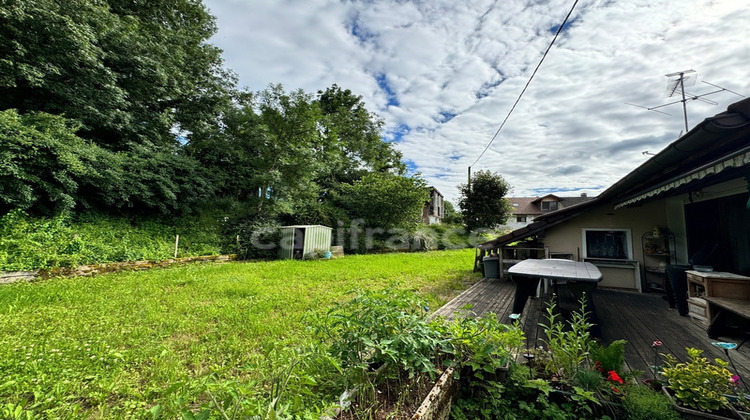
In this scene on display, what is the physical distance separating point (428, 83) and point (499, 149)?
4528 millimetres

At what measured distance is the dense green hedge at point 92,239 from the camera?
6086 millimetres

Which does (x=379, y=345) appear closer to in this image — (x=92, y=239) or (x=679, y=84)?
(x=92, y=239)

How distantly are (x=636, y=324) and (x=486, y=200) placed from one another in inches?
635

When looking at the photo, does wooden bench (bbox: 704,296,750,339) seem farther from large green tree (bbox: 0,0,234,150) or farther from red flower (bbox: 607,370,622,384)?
large green tree (bbox: 0,0,234,150)

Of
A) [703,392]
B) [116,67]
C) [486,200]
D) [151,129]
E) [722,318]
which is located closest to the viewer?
[703,392]

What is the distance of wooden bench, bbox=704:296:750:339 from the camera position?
2.85 meters

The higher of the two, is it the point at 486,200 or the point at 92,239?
the point at 486,200

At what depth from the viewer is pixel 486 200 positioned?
1869 centimetres

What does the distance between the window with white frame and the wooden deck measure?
2.51 ft

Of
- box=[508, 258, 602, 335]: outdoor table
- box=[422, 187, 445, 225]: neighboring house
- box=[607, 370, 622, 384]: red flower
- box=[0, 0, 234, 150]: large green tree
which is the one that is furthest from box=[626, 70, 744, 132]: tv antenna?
box=[422, 187, 445, 225]: neighboring house

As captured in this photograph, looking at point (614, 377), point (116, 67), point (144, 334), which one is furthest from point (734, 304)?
point (116, 67)

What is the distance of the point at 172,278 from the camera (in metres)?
6.45

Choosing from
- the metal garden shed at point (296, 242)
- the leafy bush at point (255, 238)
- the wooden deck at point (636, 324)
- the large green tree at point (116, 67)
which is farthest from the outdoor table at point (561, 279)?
the large green tree at point (116, 67)

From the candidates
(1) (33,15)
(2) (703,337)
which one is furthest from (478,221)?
(1) (33,15)
